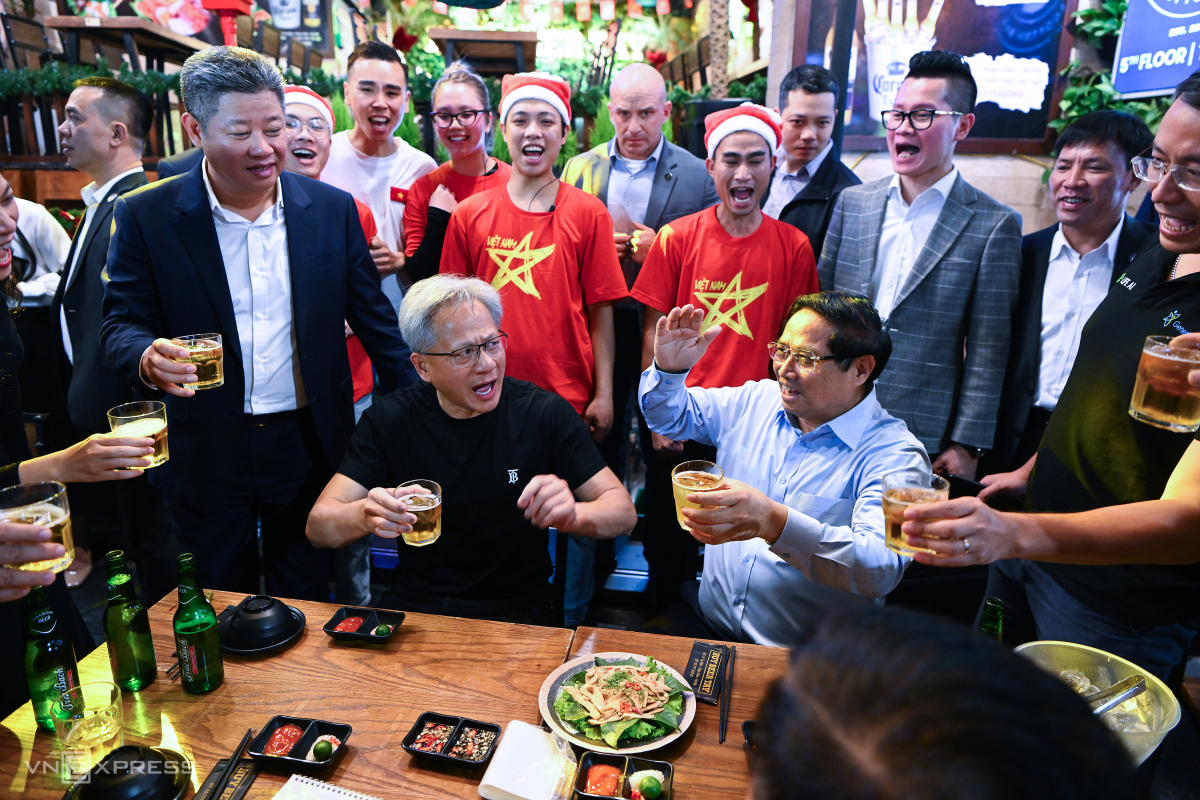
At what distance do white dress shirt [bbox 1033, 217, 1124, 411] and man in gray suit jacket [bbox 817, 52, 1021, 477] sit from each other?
8.4 inches

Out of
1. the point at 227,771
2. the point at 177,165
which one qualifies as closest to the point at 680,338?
the point at 227,771

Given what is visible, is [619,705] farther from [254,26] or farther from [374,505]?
[254,26]

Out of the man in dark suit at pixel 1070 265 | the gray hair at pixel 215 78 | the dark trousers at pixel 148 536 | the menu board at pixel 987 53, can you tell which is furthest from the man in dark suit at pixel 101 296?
the menu board at pixel 987 53

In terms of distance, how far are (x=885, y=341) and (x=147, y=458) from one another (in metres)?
1.96

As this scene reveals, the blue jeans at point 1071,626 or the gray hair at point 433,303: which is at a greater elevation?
the gray hair at point 433,303

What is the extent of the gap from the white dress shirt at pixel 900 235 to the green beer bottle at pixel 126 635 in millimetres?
2644

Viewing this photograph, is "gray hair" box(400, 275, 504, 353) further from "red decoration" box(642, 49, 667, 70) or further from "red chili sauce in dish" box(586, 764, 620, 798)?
"red decoration" box(642, 49, 667, 70)

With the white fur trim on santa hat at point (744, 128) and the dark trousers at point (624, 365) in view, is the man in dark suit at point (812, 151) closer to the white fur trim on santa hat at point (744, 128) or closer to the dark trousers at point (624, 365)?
the white fur trim on santa hat at point (744, 128)

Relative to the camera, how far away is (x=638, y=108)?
11.5 ft

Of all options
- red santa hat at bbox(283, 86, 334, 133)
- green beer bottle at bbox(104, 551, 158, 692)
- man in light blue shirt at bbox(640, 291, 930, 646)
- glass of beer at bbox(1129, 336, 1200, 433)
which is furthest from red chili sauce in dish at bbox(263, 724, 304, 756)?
red santa hat at bbox(283, 86, 334, 133)

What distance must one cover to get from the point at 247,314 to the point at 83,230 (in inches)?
55.1

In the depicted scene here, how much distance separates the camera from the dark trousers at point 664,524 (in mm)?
3180

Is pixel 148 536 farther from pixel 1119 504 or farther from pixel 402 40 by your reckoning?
pixel 402 40

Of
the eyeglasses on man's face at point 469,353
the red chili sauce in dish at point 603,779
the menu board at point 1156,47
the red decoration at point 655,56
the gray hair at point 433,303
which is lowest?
the red chili sauce in dish at point 603,779
